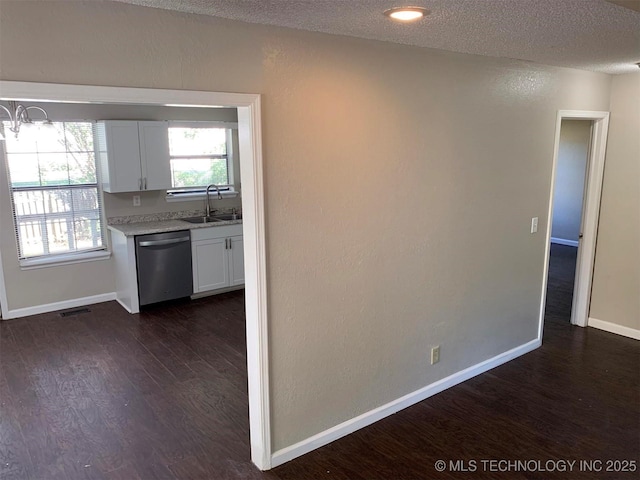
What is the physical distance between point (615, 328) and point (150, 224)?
4905 mm

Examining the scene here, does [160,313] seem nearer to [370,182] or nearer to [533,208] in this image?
[370,182]

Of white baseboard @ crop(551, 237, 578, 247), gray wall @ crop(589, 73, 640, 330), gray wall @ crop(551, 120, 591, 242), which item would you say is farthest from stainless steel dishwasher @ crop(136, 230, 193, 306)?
white baseboard @ crop(551, 237, 578, 247)

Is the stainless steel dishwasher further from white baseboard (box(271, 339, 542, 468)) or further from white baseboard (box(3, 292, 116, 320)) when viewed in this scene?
white baseboard (box(271, 339, 542, 468))

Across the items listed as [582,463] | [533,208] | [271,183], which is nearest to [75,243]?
[271,183]

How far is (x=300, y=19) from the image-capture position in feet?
7.36

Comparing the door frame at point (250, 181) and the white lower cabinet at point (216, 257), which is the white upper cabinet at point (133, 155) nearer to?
the white lower cabinet at point (216, 257)

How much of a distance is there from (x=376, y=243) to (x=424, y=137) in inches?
29.3

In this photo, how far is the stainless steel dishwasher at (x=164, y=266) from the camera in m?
5.17

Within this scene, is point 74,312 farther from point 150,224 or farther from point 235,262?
point 235,262

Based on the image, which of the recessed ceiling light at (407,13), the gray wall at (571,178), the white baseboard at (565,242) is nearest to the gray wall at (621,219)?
the recessed ceiling light at (407,13)

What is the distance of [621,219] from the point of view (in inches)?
174

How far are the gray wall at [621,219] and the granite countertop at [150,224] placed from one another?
3840 mm

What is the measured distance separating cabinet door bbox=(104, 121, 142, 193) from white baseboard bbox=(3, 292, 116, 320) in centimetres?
123

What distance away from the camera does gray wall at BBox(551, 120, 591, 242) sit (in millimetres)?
8148
